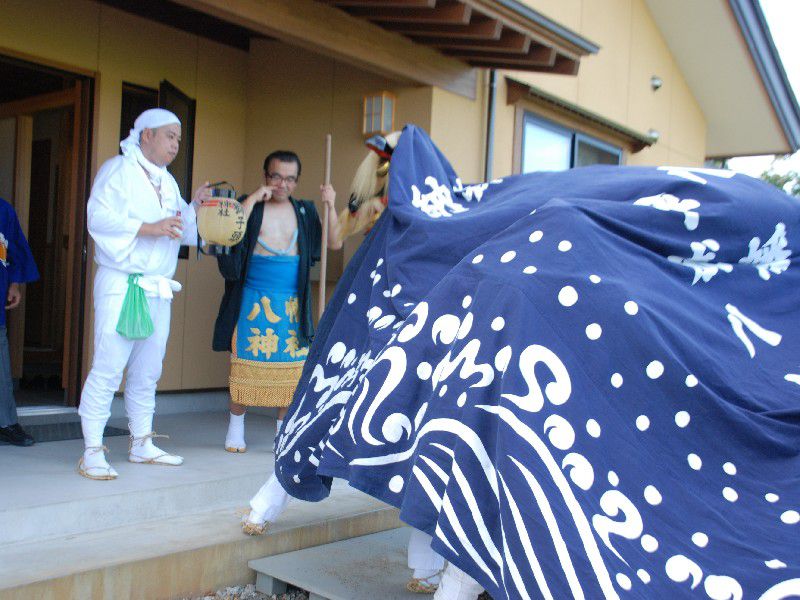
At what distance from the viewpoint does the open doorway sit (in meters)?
5.42

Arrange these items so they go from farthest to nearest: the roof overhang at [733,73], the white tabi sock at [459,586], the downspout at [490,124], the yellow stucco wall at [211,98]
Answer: the roof overhang at [733,73]
the downspout at [490,124]
the yellow stucco wall at [211,98]
the white tabi sock at [459,586]

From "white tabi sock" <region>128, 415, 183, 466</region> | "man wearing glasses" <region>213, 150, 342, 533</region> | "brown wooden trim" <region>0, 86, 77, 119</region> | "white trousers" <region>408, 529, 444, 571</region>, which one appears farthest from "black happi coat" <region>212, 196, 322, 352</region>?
"white trousers" <region>408, 529, 444, 571</region>

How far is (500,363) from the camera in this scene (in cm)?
207

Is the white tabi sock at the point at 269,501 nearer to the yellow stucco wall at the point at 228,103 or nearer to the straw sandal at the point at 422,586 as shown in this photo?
the straw sandal at the point at 422,586

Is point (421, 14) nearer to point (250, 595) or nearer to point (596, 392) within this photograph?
point (250, 595)

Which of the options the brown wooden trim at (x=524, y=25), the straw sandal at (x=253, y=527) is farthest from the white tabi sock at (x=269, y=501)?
the brown wooden trim at (x=524, y=25)

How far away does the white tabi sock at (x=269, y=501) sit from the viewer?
10.3ft

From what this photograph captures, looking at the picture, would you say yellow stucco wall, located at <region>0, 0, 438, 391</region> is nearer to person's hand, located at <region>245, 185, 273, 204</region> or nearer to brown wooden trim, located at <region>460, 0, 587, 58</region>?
brown wooden trim, located at <region>460, 0, 587, 58</region>

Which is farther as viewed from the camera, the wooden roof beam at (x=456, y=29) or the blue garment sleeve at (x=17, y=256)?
the wooden roof beam at (x=456, y=29)

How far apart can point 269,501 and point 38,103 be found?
4.12 meters

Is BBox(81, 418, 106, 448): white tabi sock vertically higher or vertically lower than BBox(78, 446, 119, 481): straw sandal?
higher

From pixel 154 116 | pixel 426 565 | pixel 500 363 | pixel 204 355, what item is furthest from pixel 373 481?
pixel 204 355

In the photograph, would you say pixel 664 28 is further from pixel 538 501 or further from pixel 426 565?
pixel 538 501

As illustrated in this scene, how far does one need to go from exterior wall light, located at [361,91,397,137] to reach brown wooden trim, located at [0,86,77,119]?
192 cm
